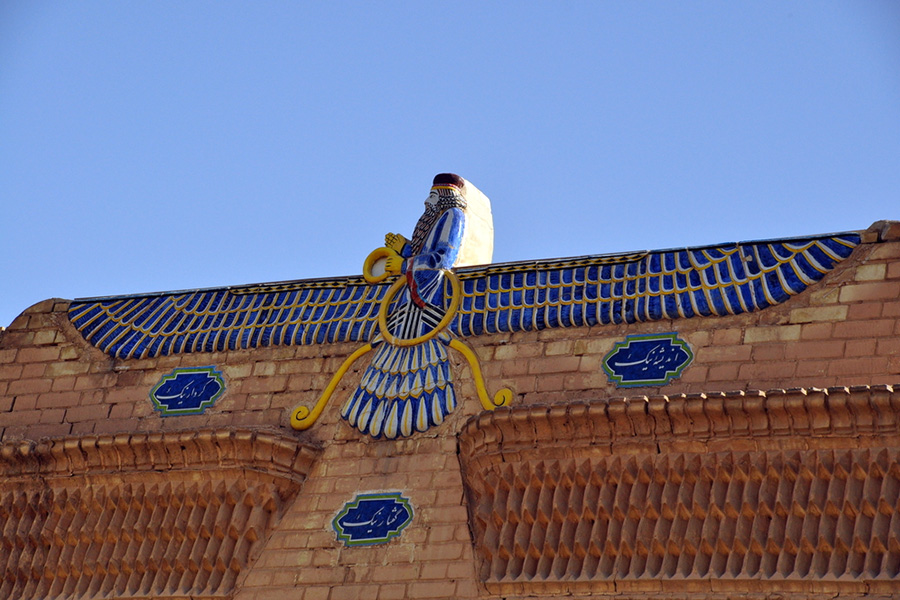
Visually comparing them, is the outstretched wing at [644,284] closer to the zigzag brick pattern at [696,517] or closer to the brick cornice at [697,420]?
the brick cornice at [697,420]

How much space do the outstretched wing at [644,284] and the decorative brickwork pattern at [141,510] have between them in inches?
69.5

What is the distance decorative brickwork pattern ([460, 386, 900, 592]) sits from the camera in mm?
11266

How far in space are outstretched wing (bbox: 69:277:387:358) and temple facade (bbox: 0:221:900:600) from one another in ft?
0.07

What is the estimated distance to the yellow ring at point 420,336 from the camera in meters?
13.2

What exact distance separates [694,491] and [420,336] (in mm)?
2541

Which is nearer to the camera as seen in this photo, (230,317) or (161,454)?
(161,454)

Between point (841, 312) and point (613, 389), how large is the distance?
1.59 metres

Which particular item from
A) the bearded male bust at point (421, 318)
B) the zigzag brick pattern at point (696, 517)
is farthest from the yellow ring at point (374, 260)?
the zigzag brick pattern at point (696, 517)

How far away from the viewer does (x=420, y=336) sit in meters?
13.3

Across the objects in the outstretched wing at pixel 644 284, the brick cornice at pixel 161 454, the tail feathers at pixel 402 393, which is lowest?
the brick cornice at pixel 161 454

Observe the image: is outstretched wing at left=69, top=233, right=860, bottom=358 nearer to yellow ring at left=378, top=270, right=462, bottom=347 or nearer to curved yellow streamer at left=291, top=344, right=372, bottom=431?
yellow ring at left=378, top=270, right=462, bottom=347

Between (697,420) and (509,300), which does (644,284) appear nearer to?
(509,300)

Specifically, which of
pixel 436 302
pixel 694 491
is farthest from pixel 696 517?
pixel 436 302

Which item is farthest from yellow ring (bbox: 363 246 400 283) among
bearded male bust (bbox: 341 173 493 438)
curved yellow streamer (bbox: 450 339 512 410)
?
curved yellow streamer (bbox: 450 339 512 410)
